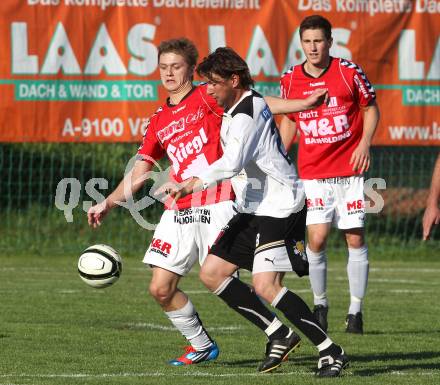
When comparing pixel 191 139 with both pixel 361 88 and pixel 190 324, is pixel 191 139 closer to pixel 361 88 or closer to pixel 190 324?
pixel 190 324

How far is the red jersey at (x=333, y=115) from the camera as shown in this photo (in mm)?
10117

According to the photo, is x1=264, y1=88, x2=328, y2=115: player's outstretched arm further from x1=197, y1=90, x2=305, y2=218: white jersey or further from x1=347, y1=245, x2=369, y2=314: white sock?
x1=347, y1=245, x2=369, y2=314: white sock

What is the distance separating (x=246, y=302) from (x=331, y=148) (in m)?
3.06

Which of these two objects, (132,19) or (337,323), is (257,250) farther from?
(132,19)

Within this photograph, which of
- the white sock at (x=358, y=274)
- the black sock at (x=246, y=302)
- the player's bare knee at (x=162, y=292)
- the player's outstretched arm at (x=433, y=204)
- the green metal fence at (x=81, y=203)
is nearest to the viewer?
the player's outstretched arm at (x=433, y=204)

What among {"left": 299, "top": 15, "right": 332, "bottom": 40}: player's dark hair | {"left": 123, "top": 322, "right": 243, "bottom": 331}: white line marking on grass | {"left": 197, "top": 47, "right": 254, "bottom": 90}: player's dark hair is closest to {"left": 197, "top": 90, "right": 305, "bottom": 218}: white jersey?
{"left": 197, "top": 47, "right": 254, "bottom": 90}: player's dark hair

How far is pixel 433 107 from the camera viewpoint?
55.7 feet

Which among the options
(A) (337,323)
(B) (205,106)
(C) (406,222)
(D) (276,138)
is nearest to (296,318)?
(D) (276,138)

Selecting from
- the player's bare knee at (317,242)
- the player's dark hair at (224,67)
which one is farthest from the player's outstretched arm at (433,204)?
the player's bare knee at (317,242)

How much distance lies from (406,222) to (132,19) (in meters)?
5.54

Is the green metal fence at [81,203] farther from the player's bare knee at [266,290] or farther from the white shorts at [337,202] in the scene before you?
the player's bare knee at [266,290]

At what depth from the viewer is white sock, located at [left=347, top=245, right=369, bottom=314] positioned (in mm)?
9993

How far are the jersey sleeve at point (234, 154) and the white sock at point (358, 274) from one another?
3.25 meters

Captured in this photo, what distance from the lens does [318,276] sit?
10008mm
